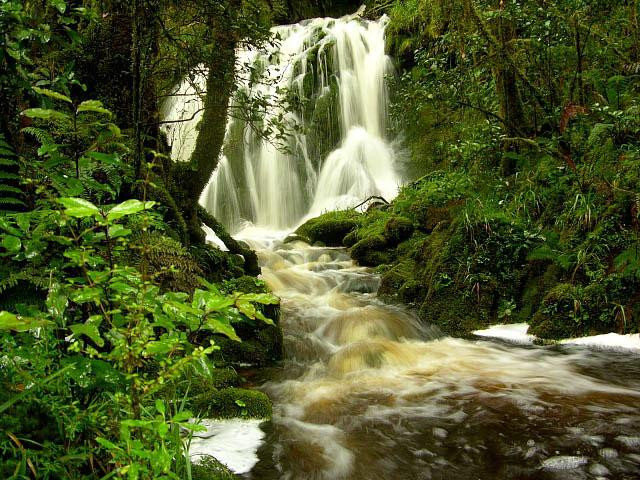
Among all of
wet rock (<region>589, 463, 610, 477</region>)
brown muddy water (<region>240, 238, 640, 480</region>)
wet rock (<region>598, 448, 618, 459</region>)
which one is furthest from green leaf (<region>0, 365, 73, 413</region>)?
wet rock (<region>598, 448, 618, 459</region>)

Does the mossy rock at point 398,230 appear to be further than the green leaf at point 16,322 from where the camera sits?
Yes

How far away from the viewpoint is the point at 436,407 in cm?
392

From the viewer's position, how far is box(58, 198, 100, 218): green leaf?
1.31 m

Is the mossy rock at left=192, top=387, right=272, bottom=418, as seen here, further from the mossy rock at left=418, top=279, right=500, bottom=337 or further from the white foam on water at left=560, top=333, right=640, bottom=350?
the white foam on water at left=560, top=333, right=640, bottom=350

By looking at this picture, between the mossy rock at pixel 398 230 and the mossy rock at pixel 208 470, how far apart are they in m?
7.28

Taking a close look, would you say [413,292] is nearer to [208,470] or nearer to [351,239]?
[351,239]

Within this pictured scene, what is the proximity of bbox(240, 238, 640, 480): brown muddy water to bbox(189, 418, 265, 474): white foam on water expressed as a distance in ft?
0.29

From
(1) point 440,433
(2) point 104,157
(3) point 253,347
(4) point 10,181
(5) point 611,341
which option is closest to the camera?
(2) point 104,157

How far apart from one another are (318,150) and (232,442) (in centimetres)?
1337

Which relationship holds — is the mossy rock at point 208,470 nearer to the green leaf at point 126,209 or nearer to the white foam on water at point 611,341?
the green leaf at point 126,209

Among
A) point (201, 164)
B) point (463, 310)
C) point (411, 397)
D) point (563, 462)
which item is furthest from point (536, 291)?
point (201, 164)

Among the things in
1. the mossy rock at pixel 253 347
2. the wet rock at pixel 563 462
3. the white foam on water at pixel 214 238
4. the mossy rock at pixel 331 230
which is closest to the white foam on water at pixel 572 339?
the wet rock at pixel 563 462

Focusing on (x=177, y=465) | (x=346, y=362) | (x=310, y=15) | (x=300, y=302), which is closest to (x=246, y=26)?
(x=346, y=362)

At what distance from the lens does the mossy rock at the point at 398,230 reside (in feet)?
30.5
